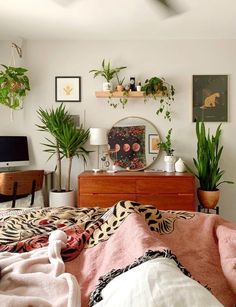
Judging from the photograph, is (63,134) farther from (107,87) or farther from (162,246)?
(162,246)

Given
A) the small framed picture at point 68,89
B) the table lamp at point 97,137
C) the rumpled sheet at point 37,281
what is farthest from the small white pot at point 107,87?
the rumpled sheet at point 37,281

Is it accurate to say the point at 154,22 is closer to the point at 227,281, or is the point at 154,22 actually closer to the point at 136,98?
the point at 136,98

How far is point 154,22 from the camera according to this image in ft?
9.52

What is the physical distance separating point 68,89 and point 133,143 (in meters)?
1.11

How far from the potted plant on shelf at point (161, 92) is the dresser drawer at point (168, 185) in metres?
0.92

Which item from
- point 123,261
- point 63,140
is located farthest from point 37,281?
point 63,140

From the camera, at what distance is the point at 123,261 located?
0.90 metres

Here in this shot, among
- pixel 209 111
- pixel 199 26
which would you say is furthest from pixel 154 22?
pixel 209 111

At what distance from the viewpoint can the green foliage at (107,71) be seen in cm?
337

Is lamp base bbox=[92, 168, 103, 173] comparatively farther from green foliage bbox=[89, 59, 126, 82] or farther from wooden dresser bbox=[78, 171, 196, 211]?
green foliage bbox=[89, 59, 126, 82]

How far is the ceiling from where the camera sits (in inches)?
97.7

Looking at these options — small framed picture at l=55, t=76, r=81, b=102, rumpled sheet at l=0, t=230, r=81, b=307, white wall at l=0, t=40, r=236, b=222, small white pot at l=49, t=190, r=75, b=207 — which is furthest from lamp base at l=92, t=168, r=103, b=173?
rumpled sheet at l=0, t=230, r=81, b=307

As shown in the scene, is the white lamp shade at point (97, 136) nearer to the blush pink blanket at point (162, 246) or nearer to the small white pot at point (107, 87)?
the small white pot at point (107, 87)

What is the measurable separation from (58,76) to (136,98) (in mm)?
1071
